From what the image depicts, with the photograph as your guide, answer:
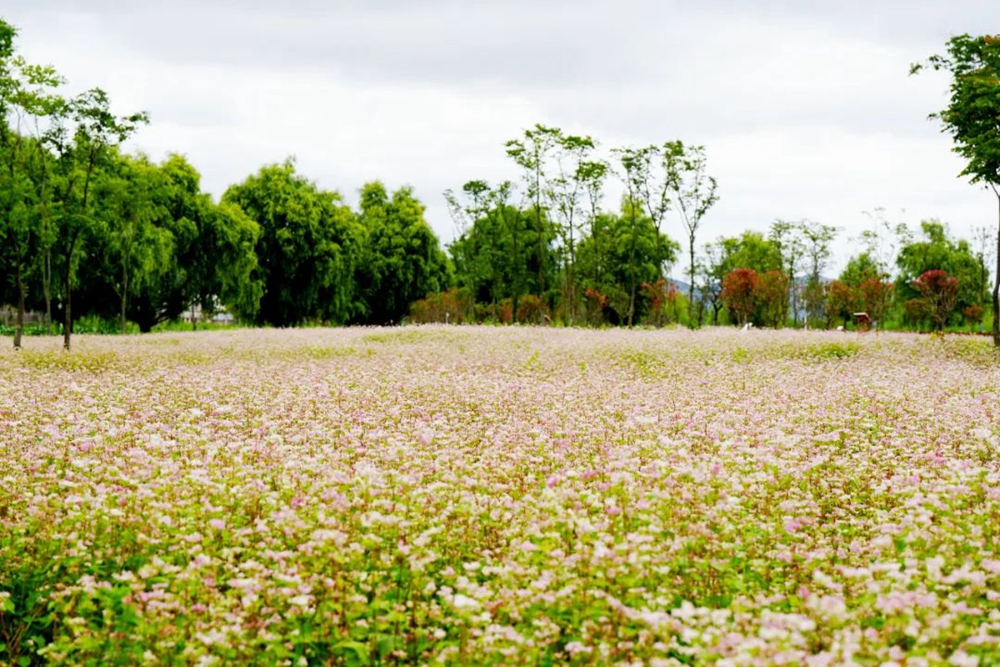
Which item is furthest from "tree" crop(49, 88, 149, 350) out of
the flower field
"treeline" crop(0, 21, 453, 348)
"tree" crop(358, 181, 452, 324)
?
"tree" crop(358, 181, 452, 324)

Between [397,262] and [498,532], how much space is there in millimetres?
61355

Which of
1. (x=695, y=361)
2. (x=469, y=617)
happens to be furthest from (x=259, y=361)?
(x=469, y=617)

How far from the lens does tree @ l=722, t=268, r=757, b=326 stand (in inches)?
2431

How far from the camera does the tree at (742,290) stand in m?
61.8

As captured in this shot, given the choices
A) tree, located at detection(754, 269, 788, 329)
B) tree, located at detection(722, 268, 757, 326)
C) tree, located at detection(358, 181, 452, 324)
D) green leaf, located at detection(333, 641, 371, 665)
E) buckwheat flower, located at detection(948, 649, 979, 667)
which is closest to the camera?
buckwheat flower, located at detection(948, 649, 979, 667)

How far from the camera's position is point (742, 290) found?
204 ft

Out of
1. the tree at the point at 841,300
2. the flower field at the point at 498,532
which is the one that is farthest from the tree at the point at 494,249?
the flower field at the point at 498,532

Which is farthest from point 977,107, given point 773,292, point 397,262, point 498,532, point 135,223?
point 397,262

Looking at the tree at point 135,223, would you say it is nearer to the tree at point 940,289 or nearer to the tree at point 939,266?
the tree at point 940,289

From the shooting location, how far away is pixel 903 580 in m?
4.77

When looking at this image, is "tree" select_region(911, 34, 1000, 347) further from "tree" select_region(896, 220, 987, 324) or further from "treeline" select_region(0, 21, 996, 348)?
"tree" select_region(896, 220, 987, 324)

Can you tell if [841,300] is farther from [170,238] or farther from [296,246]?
[170,238]

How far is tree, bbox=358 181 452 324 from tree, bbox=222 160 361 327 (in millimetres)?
6921

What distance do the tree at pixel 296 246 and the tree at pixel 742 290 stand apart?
27.9 metres
